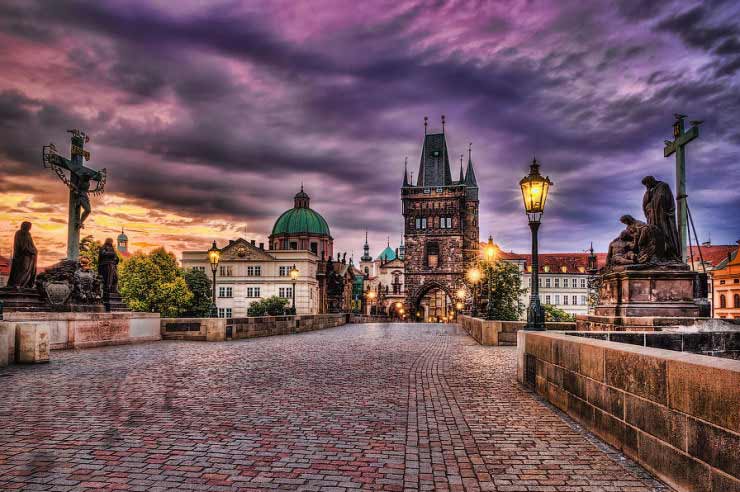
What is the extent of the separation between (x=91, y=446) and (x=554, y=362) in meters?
5.65

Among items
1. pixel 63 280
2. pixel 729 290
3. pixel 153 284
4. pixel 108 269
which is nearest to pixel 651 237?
pixel 63 280

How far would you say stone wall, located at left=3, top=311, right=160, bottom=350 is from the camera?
15.1 meters

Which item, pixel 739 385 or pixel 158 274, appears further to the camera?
pixel 158 274

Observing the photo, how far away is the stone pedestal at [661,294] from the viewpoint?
12312mm

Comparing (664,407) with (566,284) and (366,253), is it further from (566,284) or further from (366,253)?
(366,253)

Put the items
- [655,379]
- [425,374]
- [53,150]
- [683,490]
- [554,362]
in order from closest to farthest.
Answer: [683,490] → [655,379] → [554,362] → [425,374] → [53,150]

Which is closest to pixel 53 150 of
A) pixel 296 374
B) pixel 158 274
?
pixel 296 374

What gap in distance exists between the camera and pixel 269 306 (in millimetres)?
77625

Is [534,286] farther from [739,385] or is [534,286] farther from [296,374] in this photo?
[739,385]

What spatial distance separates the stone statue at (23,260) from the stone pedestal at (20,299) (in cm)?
18

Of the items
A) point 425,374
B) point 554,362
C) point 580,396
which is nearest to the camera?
point 580,396

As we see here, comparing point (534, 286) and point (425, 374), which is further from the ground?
point (534, 286)

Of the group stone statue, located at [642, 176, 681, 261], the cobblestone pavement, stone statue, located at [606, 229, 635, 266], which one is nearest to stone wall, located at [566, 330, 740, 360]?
the cobblestone pavement

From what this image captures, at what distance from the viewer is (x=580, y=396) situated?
254 inches
